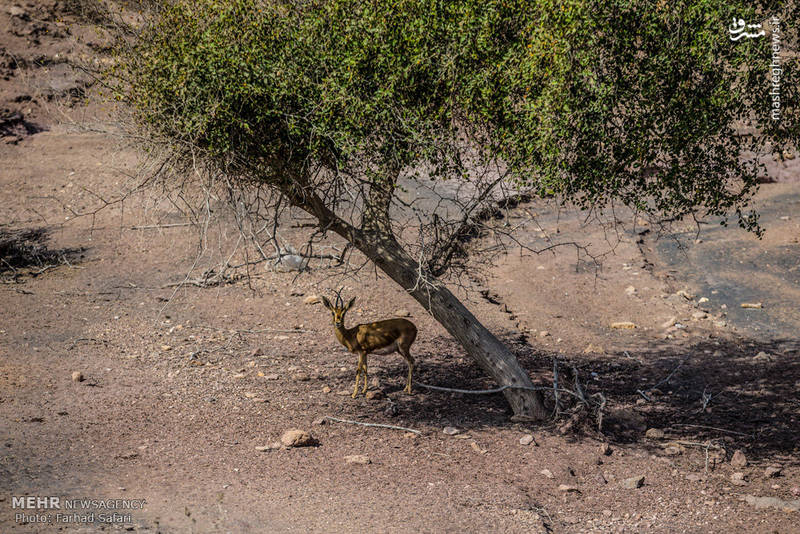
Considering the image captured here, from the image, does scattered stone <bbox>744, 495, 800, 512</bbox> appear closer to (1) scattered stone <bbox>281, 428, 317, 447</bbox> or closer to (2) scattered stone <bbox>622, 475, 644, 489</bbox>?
(2) scattered stone <bbox>622, 475, 644, 489</bbox>

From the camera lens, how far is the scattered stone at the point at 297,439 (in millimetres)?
7906

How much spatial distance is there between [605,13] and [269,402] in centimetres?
594

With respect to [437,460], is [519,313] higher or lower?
higher

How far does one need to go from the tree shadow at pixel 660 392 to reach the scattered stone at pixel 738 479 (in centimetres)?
65

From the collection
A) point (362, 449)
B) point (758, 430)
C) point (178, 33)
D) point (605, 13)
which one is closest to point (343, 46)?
point (178, 33)

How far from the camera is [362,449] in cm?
800

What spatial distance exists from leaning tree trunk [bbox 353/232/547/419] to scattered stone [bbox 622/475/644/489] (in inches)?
63.5

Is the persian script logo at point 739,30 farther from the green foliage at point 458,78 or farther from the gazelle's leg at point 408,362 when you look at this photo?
the gazelle's leg at point 408,362

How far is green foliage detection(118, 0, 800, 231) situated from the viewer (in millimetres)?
6961

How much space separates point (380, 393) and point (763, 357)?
6.24 m

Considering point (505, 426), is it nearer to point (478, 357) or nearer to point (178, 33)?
point (478, 357)

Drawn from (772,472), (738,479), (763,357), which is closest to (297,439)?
(738,479)

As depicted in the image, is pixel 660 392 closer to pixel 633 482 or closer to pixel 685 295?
pixel 633 482

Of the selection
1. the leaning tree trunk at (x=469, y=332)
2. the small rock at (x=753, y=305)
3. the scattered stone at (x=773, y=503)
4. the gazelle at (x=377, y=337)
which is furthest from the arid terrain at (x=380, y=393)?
the gazelle at (x=377, y=337)
